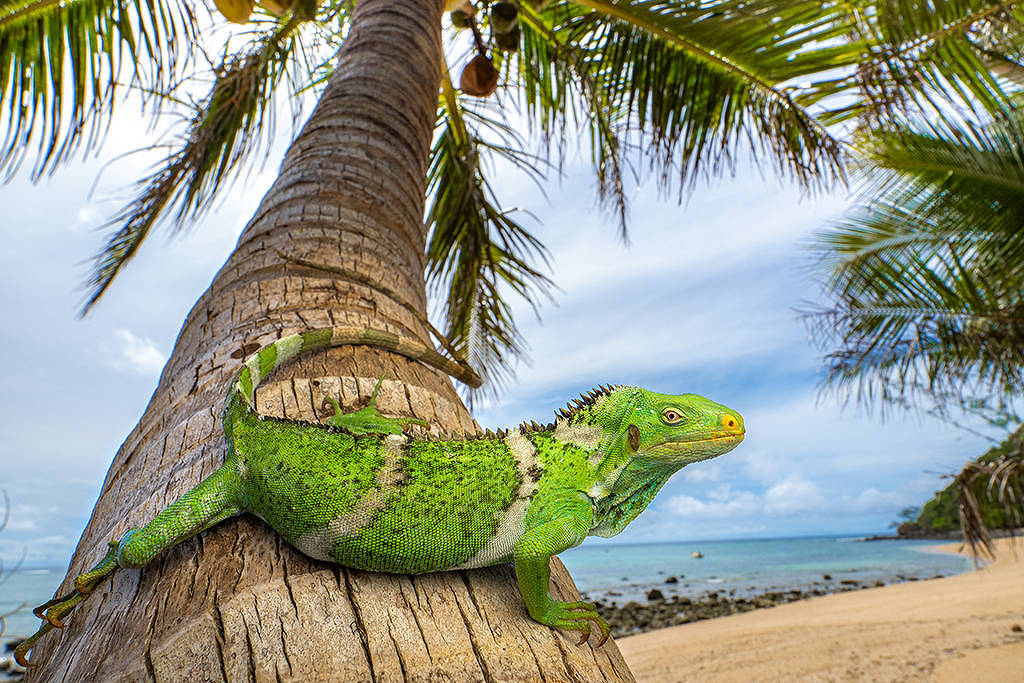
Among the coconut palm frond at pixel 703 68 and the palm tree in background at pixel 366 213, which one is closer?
the palm tree in background at pixel 366 213

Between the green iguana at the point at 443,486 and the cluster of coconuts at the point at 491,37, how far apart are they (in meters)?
4.33

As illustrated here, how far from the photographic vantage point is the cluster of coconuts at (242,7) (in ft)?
16.4

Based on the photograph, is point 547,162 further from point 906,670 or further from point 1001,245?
point 906,670

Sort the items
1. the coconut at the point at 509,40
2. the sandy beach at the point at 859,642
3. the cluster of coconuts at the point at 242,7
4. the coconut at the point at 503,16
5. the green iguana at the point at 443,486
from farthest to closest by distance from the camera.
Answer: the sandy beach at the point at 859,642, the coconut at the point at 509,40, the coconut at the point at 503,16, the cluster of coconuts at the point at 242,7, the green iguana at the point at 443,486

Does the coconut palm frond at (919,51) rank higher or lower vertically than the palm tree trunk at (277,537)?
higher

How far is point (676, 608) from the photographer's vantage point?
1645 centimetres

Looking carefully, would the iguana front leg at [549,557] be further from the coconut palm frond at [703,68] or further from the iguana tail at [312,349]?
the coconut palm frond at [703,68]

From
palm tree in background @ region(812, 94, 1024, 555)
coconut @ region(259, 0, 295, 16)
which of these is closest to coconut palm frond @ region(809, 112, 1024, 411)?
palm tree in background @ region(812, 94, 1024, 555)

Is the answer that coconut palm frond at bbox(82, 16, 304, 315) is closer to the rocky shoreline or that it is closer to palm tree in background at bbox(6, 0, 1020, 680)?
palm tree in background at bbox(6, 0, 1020, 680)

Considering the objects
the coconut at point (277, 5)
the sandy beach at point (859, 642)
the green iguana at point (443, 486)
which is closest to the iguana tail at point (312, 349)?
the green iguana at point (443, 486)

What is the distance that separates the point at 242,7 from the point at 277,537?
4.87m

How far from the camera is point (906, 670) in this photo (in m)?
7.79

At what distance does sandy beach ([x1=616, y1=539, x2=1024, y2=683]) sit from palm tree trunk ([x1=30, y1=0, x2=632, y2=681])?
7.97 metres

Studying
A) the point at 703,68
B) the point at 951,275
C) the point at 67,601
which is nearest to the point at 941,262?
the point at 951,275
